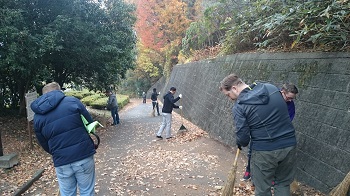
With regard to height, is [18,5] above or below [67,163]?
above

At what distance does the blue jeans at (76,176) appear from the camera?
141 inches

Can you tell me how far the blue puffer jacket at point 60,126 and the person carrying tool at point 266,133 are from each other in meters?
2.05

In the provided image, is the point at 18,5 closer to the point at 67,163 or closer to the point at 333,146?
the point at 67,163

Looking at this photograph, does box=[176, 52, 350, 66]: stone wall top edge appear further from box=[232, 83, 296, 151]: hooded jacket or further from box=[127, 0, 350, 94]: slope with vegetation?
box=[232, 83, 296, 151]: hooded jacket

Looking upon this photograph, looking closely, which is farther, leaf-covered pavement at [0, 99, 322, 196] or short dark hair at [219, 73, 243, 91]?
leaf-covered pavement at [0, 99, 322, 196]

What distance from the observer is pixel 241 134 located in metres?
3.19

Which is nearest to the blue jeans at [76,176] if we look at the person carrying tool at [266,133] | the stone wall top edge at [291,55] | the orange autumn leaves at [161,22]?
the person carrying tool at [266,133]

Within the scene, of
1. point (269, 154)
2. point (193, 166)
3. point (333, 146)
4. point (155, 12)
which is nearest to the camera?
point (269, 154)

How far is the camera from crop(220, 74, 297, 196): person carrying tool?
10.2ft

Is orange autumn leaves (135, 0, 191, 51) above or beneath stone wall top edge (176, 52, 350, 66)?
above

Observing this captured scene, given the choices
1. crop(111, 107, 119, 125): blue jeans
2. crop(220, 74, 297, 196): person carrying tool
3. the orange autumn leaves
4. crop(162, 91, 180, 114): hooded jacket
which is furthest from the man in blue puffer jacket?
the orange autumn leaves

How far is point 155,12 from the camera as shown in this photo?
2762 cm

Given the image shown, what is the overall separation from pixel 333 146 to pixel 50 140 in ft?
13.3

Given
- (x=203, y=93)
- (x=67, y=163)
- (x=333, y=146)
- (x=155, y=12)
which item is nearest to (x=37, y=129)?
(x=67, y=163)
